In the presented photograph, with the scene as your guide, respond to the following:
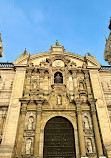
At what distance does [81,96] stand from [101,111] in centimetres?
249

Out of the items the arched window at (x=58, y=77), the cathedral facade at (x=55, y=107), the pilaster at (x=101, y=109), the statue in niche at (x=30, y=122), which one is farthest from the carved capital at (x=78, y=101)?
the statue in niche at (x=30, y=122)

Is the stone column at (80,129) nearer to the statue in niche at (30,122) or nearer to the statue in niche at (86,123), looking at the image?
the statue in niche at (86,123)

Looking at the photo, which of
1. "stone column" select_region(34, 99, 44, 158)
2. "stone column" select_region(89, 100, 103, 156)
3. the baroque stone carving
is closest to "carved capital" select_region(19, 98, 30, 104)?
"stone column" select_region(34, 99, 44, 158)

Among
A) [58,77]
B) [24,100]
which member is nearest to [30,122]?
[24,100]

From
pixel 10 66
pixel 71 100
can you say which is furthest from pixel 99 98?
pixel 10 66

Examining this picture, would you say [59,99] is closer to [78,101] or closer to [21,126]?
[78,101]

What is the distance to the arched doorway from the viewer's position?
12023 millimetres

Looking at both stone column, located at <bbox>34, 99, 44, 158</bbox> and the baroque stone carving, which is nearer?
stone column, located at <bbox>34, 99, 44, 158</bbox>

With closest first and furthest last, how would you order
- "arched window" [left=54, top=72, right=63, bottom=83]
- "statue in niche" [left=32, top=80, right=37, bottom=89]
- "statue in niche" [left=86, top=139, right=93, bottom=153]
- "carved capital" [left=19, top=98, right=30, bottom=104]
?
"statue in niche" [left=86, top=139, right=93, bottom=153], "carved capital" [left=19, top=98, right=30, bottom=104], "statue in niche" [left=32, top=80, right=37, bottom=89], "arched window" [left=54, top=72, right=63, bottom=83]

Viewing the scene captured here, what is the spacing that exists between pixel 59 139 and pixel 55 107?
2920 millimetres

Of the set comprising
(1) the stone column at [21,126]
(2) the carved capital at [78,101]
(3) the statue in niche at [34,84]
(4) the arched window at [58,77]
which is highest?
(4) the arched window at [58,77]

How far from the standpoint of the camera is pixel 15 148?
11.6 meters

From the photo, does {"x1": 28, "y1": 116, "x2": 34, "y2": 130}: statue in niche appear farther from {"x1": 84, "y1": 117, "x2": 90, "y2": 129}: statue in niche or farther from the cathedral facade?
{"x1": 84, "y1": 117, "x2": 90, "y2": 129}: statue in niche

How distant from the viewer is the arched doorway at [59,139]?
12.0 meters
